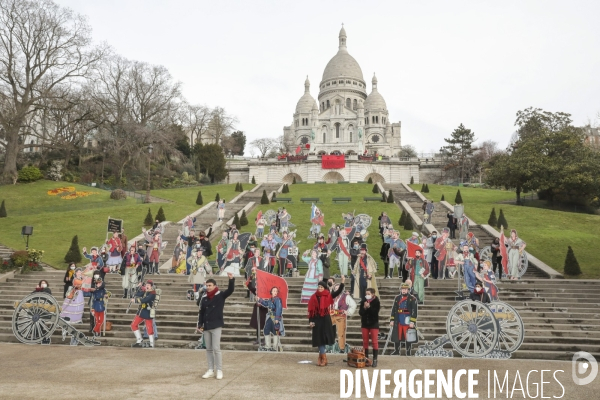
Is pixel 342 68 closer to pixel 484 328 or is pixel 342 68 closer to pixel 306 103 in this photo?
pixel 306 103

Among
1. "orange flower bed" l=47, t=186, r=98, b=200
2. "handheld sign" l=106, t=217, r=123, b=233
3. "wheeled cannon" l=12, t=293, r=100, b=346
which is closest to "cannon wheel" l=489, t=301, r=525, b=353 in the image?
"wheeled cannon" l=12, t=293, r=100, b=346

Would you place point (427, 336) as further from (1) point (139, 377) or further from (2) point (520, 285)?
(1) point (139, 377)

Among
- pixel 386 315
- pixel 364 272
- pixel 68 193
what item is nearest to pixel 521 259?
pixel 386 315

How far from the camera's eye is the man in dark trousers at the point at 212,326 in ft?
24.9

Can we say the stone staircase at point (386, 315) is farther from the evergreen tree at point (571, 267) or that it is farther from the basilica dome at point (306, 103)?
the basilica dome at point (306, 103)

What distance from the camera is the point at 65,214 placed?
31734 millimetres

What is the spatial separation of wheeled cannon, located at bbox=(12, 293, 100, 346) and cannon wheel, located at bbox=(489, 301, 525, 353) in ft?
30.8

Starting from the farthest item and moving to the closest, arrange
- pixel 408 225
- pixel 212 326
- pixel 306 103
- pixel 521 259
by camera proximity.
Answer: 1. pixel 306 103
2. pixel 408 225
3. pixel 521 259
4. pixel 212 326

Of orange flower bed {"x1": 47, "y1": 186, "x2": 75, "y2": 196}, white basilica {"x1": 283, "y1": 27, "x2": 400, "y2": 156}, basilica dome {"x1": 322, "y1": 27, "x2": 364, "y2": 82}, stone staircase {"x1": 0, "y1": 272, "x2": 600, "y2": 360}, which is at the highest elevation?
basilica dome {"x1": 322, "y1": 27, "x2": 364, "y2": 82}

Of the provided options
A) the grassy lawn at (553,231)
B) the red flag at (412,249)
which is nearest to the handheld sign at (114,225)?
the red flag at (412,249)

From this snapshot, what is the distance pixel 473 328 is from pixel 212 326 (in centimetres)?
537

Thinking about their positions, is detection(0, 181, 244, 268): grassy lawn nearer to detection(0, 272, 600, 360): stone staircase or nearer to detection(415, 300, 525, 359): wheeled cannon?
detection(0, 272, 600, 360): stone staircase

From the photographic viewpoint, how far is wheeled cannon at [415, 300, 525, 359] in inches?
365

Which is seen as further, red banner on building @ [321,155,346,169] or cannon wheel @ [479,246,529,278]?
red banner on building @ [321,155,346,169]
